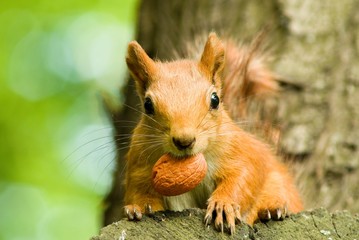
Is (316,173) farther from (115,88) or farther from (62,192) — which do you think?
(62,192)

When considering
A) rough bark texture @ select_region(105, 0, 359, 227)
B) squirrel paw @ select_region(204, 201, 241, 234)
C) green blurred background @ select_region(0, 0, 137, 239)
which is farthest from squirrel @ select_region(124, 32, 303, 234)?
green blurred background @ select_region(0, 0, 137, 239)

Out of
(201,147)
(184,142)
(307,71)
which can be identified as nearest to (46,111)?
(307,71)

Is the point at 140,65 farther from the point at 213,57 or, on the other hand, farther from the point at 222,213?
the point at 222,213

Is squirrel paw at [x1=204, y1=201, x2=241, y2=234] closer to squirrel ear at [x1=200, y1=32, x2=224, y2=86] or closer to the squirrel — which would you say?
the squirrel

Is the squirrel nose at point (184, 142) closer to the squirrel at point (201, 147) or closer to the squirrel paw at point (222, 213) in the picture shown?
the squirrel at point (201, 147)

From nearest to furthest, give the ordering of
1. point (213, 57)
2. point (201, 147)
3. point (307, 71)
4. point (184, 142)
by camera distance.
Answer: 1. point (184, 142)
2. point (201, 147)
3. point (213, 57)
4. point (307, 71)

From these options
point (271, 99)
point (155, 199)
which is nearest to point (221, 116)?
point (155, 199)
